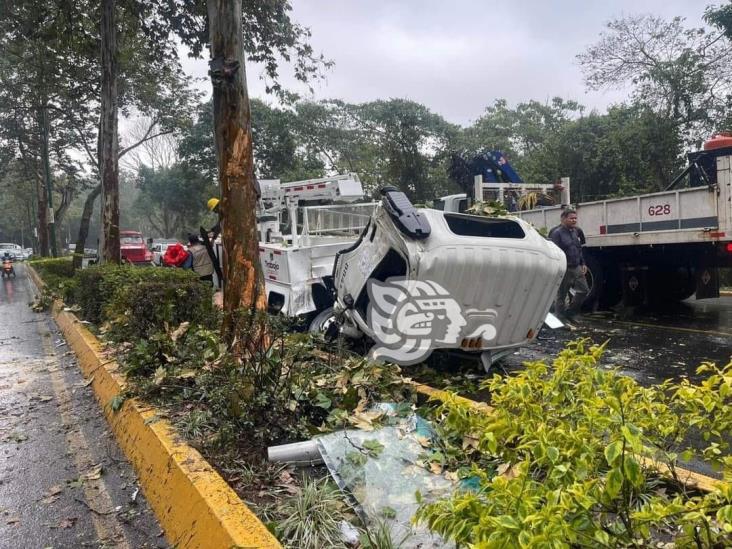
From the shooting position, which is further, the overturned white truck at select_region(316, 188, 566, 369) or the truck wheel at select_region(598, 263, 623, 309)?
the truck wheel at select_region(598, 263, 623, 309)

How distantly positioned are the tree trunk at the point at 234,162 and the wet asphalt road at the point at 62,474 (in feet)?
4.50

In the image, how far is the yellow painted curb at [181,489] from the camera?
229 centimetres

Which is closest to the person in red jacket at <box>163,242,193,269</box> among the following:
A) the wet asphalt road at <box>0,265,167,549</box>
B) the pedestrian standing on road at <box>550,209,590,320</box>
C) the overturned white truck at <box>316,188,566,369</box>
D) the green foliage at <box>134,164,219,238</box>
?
the wet asphalt road at <box>0,265,167,549</box>

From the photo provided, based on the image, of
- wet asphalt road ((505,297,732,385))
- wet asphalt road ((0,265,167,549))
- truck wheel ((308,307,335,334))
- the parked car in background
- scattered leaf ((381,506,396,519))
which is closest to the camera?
scattered leaf ((381,506,396,519))

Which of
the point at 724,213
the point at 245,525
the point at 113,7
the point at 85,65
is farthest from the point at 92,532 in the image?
the point at 85,65

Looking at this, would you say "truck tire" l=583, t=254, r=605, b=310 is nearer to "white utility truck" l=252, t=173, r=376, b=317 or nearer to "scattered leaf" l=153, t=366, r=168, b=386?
"white utility truck" l=252, t=173, r=376, b=317

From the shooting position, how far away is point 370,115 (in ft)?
96.4

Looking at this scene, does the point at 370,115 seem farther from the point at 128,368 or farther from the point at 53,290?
the point at 128,368

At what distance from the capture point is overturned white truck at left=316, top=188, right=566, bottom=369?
459 centimetres

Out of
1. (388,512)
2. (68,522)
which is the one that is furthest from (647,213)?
(68,522)

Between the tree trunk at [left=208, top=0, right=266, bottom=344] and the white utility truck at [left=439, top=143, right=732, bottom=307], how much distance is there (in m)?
3.69

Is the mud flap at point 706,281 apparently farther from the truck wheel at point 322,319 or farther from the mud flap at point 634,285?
the truck wheel at point 322,319

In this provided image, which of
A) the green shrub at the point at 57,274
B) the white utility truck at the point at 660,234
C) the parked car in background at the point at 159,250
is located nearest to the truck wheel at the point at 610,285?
the white utility truck at the point at 660,234

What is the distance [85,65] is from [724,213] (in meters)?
17.8
